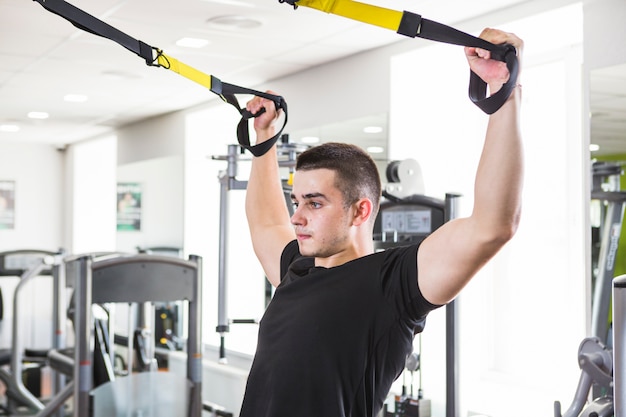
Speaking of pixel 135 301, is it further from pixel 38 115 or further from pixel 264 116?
pixel 38 115

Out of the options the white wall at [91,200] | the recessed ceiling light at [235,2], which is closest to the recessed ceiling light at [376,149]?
the recessed ceiling light at [235,2]

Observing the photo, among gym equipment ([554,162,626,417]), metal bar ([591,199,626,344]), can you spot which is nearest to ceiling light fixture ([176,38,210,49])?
gym equipment ([554,162,626,417])

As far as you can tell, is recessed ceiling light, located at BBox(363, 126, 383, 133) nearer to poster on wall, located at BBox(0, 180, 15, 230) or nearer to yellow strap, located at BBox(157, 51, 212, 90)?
yellow strap, located at BBox(157, 51, 212, 90)

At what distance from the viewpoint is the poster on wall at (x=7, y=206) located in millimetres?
9742

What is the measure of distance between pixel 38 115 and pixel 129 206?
121 cm

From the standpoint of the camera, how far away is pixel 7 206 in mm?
9789

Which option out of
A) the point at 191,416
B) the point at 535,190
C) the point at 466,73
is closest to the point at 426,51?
the point at 466,73

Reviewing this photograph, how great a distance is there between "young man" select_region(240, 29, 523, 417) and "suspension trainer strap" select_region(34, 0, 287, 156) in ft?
0.79

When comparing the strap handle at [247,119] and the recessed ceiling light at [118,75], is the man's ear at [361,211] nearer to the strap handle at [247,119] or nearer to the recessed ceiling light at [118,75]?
the strap handle at [247,119]

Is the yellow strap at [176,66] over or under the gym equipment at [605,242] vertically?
over

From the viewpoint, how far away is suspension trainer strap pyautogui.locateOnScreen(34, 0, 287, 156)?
1.29m

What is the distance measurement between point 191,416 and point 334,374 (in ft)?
9.32

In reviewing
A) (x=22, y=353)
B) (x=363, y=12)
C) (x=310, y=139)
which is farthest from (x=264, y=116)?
(x=22, y=353)

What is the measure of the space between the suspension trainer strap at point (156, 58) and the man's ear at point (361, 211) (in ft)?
1.08
